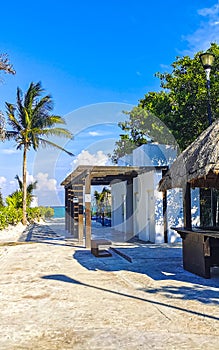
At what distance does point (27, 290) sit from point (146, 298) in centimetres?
251

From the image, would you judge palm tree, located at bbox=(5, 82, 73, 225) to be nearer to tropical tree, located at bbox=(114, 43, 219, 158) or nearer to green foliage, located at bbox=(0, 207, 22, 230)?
green foliage, located at bbox=(0, 207, 22, 230)

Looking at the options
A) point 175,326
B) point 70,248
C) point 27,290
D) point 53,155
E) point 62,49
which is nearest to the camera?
point 175,326

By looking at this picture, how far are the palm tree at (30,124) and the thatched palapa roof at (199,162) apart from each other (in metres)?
14.7

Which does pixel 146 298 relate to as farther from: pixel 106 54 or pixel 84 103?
pixel 106 54

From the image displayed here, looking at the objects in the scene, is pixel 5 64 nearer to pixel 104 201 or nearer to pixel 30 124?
pixel 30 124

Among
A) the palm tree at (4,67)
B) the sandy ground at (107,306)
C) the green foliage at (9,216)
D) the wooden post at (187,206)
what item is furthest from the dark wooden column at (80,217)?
the wooden post at (187,206)

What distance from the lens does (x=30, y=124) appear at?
2303cm

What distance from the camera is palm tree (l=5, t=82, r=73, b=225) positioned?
75.2 ft

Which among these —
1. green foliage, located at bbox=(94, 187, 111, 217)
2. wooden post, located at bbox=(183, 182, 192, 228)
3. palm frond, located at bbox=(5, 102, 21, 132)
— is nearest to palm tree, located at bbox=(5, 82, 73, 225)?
palm frond, located at bbox=(5, 102, 21, 132)

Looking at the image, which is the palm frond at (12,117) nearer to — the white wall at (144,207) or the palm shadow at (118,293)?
the white wall at (144,207)

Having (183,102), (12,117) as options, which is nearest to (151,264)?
(183,102)

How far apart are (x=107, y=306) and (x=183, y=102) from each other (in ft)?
39.6

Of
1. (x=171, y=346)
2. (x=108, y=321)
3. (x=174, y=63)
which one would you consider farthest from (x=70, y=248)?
(x=174, y=63)

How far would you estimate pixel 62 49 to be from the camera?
611 inches
